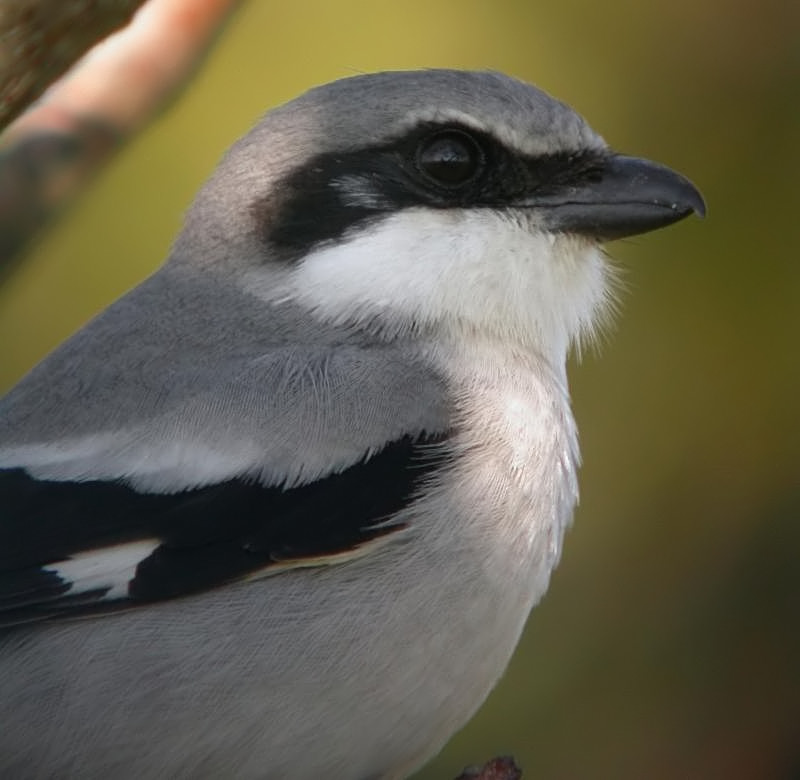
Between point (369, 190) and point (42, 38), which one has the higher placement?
point (42, 38)

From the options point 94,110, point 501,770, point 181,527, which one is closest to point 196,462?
point 181,527

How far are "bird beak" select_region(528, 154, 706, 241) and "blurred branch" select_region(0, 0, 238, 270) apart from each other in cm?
171

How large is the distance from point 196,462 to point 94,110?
90.6 inches

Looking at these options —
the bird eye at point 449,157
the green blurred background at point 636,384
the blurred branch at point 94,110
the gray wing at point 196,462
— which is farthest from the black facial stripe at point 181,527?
the green blurred background at point 636,384

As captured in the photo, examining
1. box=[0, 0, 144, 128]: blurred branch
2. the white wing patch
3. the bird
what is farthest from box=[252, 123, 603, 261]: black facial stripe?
the white wing patch

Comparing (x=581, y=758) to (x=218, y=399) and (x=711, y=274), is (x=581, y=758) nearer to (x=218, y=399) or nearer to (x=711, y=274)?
(x=711, y=274)

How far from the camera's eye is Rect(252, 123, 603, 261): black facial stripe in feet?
13.7

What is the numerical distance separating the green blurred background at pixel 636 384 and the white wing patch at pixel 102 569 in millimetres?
2443

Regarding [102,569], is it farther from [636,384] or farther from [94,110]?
[636,384]

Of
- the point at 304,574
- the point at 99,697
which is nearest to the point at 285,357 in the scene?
the point at 304,574

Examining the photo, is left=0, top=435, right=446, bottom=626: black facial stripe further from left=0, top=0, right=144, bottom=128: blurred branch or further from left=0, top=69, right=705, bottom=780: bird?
left=0, top=0, right=144, bottom=128: blurred branch

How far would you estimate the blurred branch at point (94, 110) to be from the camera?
5.42 metres

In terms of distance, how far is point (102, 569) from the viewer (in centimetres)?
365

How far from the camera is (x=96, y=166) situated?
5562 millimetres
